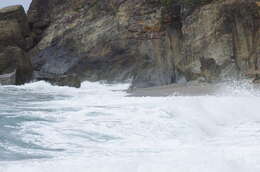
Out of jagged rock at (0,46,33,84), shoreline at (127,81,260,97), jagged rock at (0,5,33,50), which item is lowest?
jagged rock at (0,46,33,84)

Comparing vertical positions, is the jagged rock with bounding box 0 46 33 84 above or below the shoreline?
below

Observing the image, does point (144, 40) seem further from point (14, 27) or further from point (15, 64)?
point (14, 27)

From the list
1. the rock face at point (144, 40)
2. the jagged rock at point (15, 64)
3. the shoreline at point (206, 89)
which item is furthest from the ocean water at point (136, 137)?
the jagged rock at point (15, 64)

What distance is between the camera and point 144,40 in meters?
23.3

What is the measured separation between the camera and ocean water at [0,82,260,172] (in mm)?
5656

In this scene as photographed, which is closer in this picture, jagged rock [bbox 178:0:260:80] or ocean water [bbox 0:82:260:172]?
ocean water [bbox 0:82:260:172]

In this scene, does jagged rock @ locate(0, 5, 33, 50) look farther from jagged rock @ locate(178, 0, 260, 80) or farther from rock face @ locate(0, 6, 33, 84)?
jagged rock @ locate(178, 0, 260, 80)

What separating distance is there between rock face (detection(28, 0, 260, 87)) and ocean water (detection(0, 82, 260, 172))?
22.5 ft

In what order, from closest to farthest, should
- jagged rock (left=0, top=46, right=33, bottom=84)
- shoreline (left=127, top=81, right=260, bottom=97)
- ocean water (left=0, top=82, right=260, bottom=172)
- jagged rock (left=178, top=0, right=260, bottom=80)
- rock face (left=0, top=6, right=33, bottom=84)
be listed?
ocean water (left=0, top=82, right=260, bottom=172) < shoreline (left=127, top=81, right=260, bottom=97) < jagged rock (left=178, top=0, right=260, bottom=80) < jagged rock (left=0, top=46, right=33, bottom=84) < rock face (left=0, top=6, right=33, bottom=84)

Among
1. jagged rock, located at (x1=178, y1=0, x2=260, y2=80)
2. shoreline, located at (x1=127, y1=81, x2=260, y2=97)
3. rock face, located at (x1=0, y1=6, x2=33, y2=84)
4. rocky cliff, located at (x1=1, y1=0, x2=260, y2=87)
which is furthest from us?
rock face, located at (x1=0, y1=6, x2=33, y2=84)

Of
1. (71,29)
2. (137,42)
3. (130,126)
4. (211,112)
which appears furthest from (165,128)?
(71,29)

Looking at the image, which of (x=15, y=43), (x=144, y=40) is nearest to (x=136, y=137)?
(x=144, y=40)

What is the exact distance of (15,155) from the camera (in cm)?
680

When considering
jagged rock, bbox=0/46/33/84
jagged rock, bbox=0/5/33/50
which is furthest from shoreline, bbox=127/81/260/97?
jagged rock, bbox=0/5/33/50
